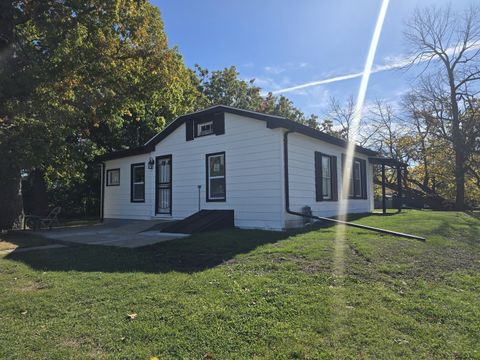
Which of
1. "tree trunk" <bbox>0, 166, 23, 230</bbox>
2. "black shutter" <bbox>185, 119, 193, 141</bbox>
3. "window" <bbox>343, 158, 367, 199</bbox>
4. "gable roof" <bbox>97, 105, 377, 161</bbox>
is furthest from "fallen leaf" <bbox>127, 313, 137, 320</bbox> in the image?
"window" <bbox>343, 158, 367, 199</bbox>

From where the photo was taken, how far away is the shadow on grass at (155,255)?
18.7 ft

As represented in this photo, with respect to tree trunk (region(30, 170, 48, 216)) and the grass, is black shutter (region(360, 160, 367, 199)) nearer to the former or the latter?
the grass

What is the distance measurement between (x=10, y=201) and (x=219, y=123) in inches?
296

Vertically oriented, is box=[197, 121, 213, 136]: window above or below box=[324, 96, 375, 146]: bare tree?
below

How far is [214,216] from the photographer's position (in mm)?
10188

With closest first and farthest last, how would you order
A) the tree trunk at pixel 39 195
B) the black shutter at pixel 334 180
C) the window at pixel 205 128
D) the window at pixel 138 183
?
the window at pixel 205 128, the black shutter at pixel 334 180, the window at pixel 138 183, the tree trunk at pixel 39 195

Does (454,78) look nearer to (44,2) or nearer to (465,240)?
(465,240)

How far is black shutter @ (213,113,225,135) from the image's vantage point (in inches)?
434

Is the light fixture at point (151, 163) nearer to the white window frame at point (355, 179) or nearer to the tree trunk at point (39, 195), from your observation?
the white window frame at point (355, 179)

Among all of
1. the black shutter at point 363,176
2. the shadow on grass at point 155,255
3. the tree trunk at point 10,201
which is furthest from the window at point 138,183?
the black shutter at point 363,176

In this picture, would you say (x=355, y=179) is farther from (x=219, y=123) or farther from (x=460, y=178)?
(x=460, y=178)

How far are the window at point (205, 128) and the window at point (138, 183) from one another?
3280mm

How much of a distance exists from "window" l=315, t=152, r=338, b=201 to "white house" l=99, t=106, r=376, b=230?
32mm

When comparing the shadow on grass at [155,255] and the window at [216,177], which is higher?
the window at [216,177]
